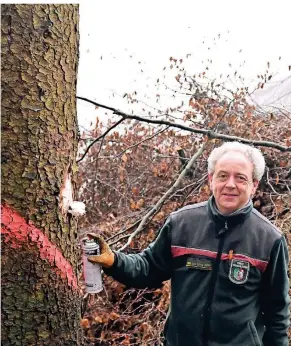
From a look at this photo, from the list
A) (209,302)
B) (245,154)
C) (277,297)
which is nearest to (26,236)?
(209,302)

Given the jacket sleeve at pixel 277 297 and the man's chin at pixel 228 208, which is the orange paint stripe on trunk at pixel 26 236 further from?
the jacket sleeve at pixel 277 297

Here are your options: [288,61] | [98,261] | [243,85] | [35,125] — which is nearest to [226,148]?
[98,261]

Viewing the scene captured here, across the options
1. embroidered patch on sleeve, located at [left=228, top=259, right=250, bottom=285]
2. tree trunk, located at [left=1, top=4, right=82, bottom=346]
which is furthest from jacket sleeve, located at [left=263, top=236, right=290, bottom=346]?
tree trunk, located at [left=1, top=4, right=82, bottom=346]

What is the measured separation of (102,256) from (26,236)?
0.45 meters

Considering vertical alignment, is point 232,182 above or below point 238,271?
above

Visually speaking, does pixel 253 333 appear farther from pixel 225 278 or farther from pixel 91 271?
pixel 91 271

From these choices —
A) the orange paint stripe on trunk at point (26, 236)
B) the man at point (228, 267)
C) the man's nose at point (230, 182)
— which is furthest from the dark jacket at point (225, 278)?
the orange paint stripe on trunk at point (26, 236)

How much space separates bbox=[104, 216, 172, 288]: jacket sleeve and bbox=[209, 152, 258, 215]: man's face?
295 millimetres

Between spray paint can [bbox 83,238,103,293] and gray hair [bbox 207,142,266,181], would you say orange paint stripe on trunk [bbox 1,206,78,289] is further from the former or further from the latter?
gray hair [bbox 207,142,266,181]

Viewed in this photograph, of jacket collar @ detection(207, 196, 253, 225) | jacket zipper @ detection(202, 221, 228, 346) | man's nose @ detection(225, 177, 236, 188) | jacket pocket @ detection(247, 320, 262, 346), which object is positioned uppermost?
man's nose @ detection(225, 177, 236, 188)

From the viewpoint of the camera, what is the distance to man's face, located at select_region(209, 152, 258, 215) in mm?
1976

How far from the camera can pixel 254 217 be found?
203cm

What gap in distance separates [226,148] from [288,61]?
328 centimetres

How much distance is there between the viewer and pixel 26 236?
1574 mm
